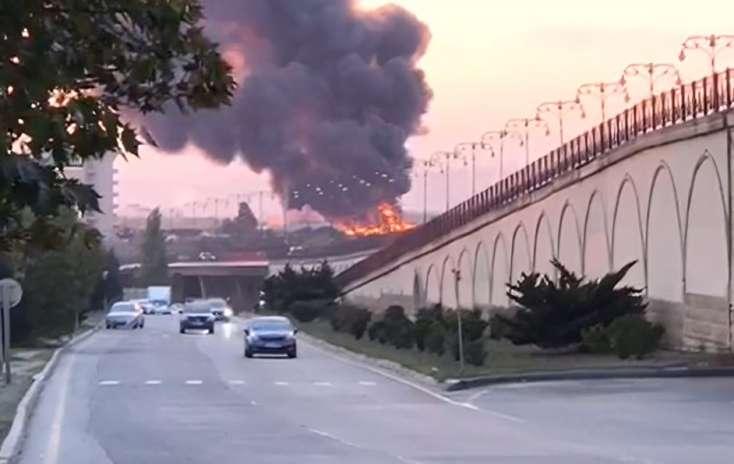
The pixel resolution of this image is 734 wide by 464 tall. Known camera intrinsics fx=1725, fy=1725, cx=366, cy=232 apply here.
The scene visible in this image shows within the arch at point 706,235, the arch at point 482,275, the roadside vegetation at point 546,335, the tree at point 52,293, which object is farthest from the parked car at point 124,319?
the arch at point 706,235

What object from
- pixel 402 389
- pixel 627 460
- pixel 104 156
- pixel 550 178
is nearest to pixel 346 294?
pixel 550 178

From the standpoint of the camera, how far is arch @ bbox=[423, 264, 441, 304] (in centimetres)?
9353

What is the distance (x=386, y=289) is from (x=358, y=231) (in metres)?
49.8

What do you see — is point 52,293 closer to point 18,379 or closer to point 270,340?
point 270,340

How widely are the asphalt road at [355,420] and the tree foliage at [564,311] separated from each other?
6.42 meters

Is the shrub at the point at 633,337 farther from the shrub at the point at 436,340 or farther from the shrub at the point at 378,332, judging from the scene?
the shrub at the point at 378,332

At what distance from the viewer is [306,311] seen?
99438 millimetres

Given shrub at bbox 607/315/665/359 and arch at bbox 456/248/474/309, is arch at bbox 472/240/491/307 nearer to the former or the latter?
arch at bbox 456/248/474/309

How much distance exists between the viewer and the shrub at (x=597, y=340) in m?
49.0

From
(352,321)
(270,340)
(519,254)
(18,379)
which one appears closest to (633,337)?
(270,340)

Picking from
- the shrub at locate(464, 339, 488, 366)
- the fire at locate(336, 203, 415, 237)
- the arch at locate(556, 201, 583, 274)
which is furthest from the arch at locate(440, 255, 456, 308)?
the fire at locate(336, 203, 415, 237)

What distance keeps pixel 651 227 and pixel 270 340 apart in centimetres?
1275

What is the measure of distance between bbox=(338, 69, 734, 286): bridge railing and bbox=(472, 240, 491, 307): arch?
1.70m

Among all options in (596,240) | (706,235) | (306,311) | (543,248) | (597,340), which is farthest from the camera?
(306,311)
